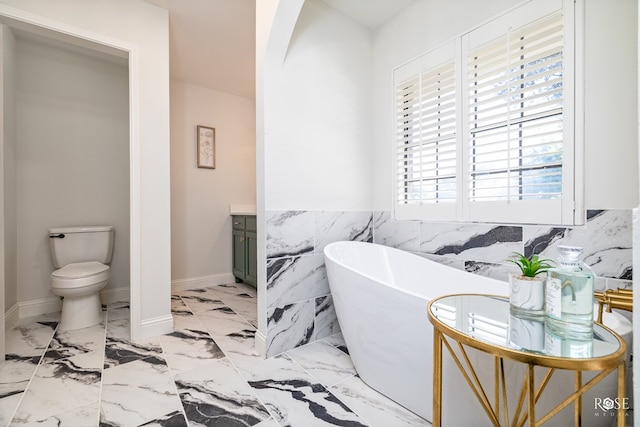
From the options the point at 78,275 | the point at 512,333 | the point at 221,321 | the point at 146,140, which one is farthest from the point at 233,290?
the point at 512,333

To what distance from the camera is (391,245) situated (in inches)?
88.9

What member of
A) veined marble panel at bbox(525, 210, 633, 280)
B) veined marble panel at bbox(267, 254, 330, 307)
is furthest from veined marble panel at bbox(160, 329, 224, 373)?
veined marble panel at bbox(525, 210, 633, 280)

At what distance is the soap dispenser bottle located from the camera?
0.68 meters

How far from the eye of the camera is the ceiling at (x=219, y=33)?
209cm

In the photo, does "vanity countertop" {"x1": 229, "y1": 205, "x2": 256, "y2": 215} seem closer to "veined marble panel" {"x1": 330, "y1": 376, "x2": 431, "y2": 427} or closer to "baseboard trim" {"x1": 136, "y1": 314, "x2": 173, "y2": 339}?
"baseboard trim" {"x1": 136, "y1": 314, "x2": 173, "y2": 339}

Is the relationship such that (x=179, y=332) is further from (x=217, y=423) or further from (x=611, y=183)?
(x=611, y=183)

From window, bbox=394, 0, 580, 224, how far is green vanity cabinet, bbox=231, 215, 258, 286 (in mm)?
1708

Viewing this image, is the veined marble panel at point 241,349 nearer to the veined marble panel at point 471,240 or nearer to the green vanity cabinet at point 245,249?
the green vanity cabinet at point 245,249

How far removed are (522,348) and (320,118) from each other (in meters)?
1.83

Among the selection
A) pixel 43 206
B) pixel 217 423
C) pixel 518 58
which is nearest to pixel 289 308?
pixel 217 423

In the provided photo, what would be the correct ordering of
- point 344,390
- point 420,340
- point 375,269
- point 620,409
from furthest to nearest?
point 375,269 < point 344,390 < point 420,340 < point 620,409

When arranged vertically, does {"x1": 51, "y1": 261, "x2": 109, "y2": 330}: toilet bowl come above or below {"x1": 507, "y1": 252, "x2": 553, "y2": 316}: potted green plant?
below

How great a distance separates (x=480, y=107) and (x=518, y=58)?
297 millimetres

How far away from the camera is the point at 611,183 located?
1244 millimetres
